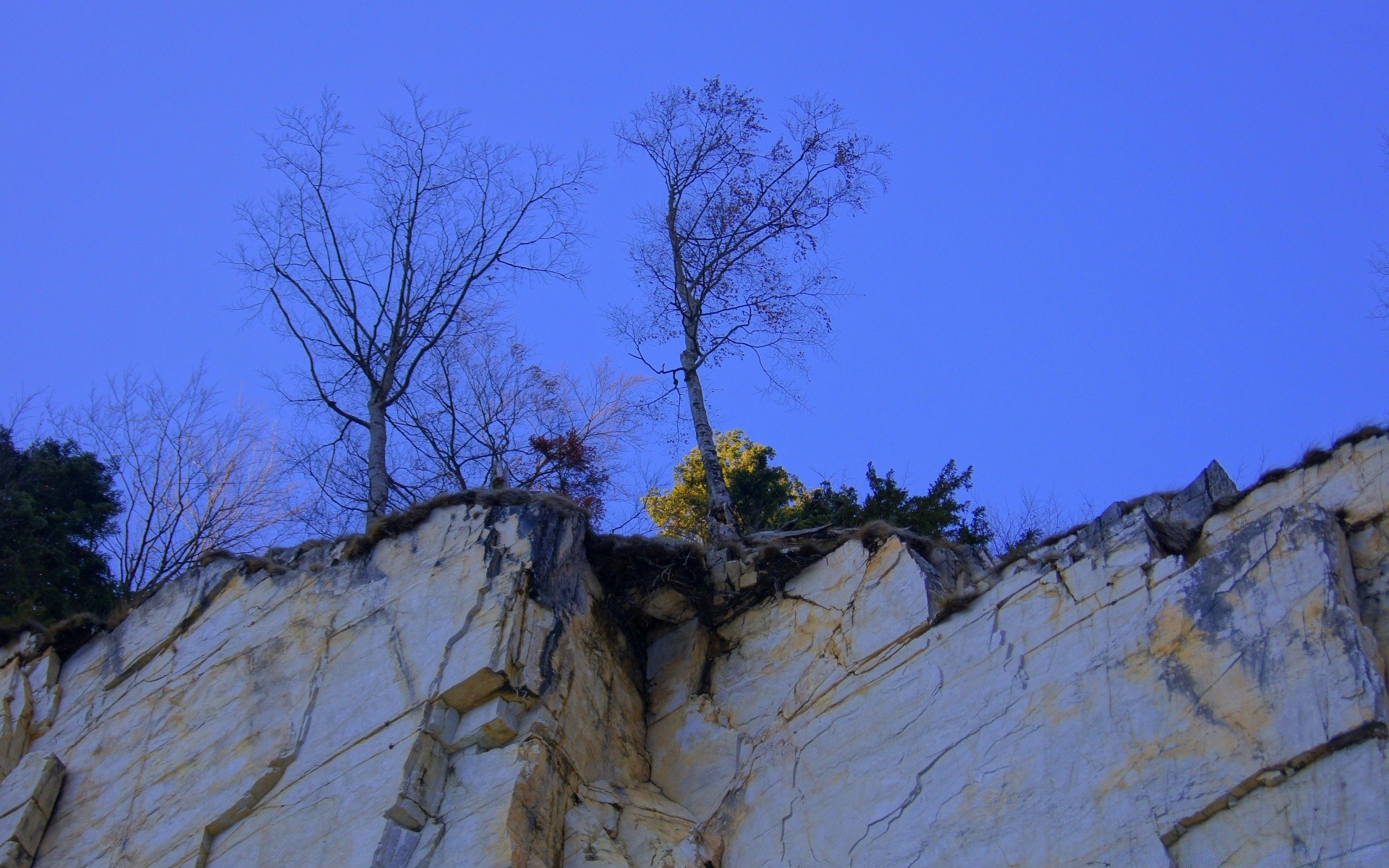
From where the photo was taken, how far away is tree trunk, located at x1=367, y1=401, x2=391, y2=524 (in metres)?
14.0

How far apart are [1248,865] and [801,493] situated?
11.8 metres

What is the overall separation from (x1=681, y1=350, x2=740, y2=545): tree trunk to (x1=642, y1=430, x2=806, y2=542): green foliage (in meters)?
0.74

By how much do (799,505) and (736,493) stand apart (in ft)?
3.25

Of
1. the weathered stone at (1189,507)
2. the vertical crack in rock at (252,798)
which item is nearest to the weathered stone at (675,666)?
the vertical crack in rock at (252,798)

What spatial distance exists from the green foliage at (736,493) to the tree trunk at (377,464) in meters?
3.42

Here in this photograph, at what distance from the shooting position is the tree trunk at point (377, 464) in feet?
46.0

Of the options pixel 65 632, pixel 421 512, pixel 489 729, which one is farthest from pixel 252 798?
pixel 65 632

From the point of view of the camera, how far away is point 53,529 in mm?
15812

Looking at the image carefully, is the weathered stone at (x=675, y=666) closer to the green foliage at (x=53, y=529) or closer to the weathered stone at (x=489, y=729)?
the weathered stone at (x=489, y=729)

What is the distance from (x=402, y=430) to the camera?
1688 centimetres

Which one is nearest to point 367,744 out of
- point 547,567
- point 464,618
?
point 464,618

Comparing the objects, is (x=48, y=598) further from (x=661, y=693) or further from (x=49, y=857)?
(x=661, y=693)

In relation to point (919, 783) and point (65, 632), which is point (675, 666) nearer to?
point (919, 783)

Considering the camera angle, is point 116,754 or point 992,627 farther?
point 116,754
